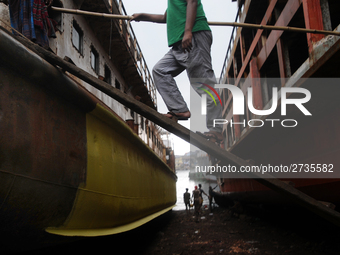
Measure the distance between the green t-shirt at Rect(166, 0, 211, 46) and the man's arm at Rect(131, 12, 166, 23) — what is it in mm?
348

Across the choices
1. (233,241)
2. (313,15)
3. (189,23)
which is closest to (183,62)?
(189,23)

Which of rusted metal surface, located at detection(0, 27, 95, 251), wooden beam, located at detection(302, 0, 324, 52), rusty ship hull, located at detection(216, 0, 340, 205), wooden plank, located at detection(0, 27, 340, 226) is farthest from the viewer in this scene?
wooden beam, located at detection(302, 0, 324, 52)

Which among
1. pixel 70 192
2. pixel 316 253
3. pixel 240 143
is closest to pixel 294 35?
pixel 240 143

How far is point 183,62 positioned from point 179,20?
0.44m

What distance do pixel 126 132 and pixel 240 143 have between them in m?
6.01

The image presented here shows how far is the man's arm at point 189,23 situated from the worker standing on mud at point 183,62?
125mm

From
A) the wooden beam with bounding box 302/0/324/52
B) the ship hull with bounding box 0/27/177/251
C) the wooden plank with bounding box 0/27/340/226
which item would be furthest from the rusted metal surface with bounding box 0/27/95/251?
the wooden beam with bounding box 302/0/324/52

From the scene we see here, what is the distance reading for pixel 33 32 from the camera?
14.0ft

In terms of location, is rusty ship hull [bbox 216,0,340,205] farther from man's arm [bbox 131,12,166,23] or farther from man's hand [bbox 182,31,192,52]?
man's arm [bbox 131,12,166,23]

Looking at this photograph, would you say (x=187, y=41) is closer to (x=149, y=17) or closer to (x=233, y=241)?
(x=149, y=17)

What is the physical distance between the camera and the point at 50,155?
2270 millimetres

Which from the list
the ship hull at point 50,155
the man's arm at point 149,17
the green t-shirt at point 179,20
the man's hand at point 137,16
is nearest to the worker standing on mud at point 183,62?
the green t-shirt at point 179,20

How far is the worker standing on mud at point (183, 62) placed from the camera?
9.27 ft

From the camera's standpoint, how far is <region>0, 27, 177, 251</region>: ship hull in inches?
78.2
